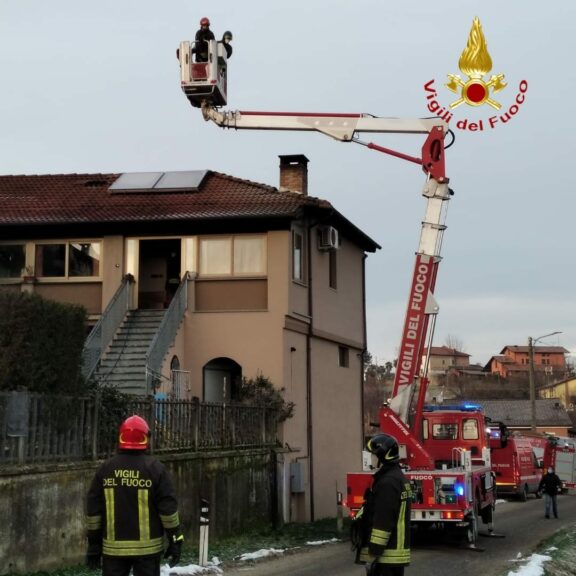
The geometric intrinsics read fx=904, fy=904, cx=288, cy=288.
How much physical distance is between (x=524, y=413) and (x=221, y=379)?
228 ft

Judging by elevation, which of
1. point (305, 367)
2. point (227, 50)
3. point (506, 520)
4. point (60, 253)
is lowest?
point (506, 520)

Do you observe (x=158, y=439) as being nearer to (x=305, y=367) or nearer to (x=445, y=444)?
(x=445, y=444)

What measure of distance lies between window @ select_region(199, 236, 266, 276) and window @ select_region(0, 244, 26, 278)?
4874 mm

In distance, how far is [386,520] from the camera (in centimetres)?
747

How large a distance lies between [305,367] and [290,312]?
2.20 meters

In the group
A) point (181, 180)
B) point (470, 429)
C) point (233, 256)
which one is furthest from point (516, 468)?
point (181, 180)

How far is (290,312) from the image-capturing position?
22.3 m

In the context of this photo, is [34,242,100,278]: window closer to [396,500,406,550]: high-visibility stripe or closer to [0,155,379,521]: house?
[0,155,379,521]: house

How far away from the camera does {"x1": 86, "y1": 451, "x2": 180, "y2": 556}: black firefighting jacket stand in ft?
22.6

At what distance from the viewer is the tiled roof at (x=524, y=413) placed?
85562 millimetres

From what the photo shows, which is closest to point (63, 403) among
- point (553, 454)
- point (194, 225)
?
point (194, 225)

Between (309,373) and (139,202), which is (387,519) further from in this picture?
(139,202)

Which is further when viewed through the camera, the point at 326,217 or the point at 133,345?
the point at 326,217

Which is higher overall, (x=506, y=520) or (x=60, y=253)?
(x=60, y=253)
